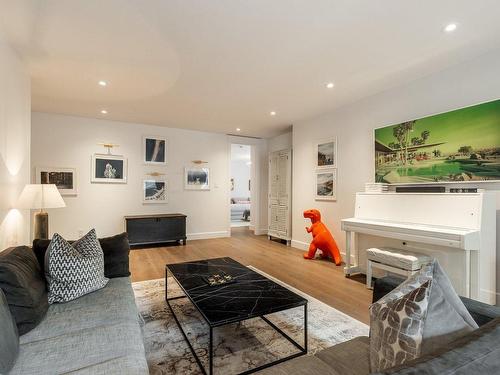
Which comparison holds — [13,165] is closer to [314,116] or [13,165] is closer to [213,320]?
[213,320]

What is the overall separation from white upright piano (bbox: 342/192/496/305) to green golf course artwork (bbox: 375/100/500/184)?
1.05ft

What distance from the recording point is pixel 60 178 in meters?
4.99

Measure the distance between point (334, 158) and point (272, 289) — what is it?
2.98 meters

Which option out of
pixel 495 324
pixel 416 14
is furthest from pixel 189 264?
pixel 416 14

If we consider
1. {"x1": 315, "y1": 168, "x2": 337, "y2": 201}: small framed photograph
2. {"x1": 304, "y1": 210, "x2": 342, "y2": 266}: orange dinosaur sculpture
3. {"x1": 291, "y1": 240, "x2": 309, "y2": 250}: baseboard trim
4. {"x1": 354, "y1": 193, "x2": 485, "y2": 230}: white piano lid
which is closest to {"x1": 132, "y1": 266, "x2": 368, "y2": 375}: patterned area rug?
{"x1": 354, "y1": 193, "x2": 485, "y2": 230}: white piano lid

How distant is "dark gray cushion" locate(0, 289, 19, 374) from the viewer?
1.05 meters

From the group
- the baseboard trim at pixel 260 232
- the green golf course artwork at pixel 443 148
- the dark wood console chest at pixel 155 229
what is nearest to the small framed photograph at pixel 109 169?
the dark wood console chest at pixel 155 229

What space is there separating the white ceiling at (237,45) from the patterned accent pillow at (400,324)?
1999 mm

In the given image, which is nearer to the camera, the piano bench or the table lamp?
the table lamp

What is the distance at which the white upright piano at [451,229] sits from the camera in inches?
97.1

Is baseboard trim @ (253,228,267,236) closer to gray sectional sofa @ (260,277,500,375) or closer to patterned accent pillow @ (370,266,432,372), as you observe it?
gray sectional sofa @ (260,277,500,375)

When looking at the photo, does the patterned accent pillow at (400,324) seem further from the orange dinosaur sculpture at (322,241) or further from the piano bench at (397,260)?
the orange dinosaur sculpture at (322,241)

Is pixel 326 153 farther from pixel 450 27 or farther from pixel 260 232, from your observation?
pixel 260 232

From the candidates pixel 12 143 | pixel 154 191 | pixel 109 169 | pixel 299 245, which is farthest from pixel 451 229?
pixel 109 169
